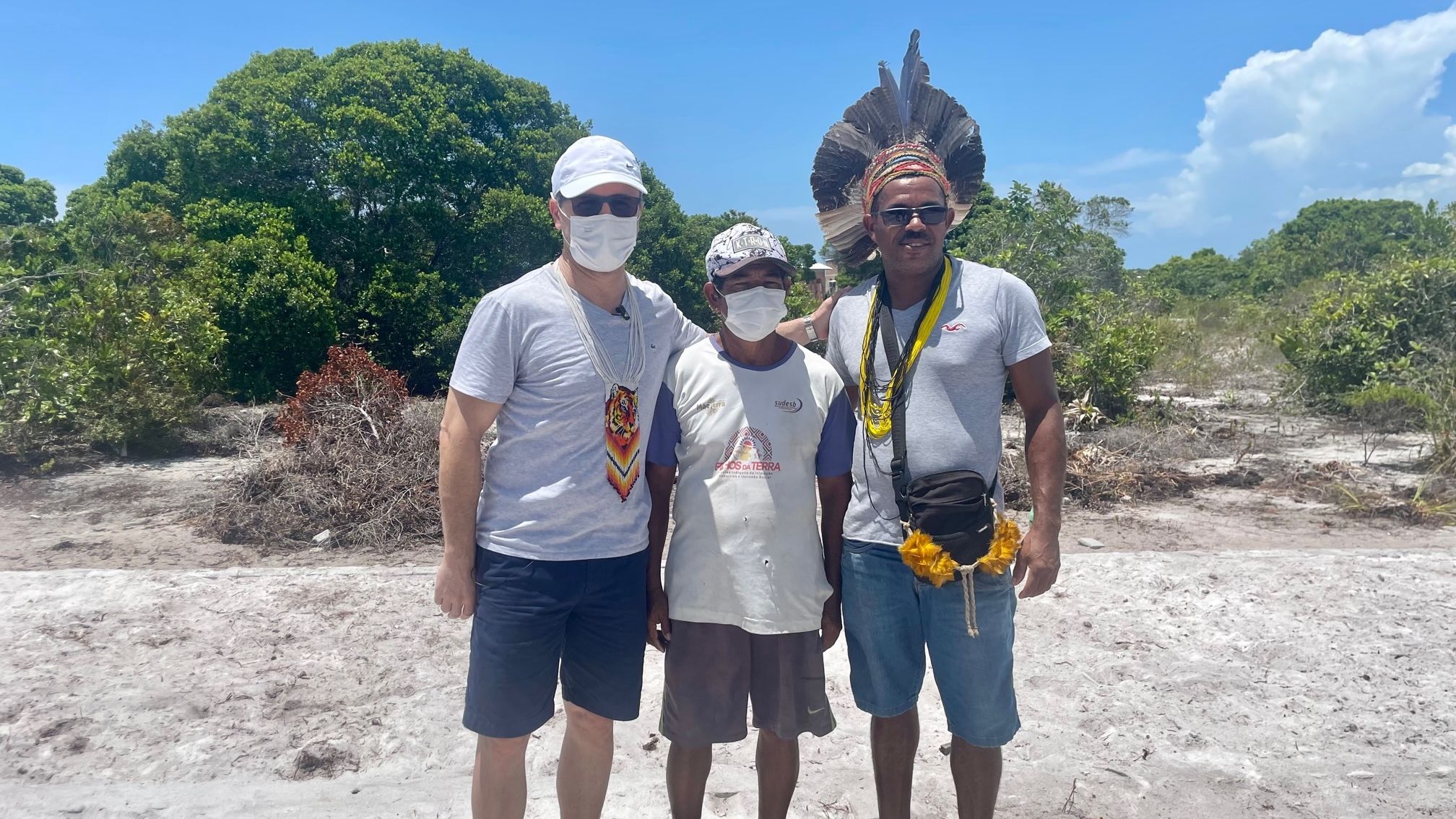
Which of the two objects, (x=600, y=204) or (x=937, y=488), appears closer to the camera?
(x=937, y=488)

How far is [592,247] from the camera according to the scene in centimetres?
268

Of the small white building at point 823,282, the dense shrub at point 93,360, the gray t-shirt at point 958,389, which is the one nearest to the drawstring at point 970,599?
the gray t-shirt at point 958,389

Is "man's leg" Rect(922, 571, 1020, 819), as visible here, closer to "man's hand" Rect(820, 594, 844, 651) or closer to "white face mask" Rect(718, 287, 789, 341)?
"man's hand" Rect(820, 594, 844, 651)

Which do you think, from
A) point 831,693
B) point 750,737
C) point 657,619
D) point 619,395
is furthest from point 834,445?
point 831,693

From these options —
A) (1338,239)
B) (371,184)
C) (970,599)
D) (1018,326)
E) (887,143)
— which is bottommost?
(970,599)

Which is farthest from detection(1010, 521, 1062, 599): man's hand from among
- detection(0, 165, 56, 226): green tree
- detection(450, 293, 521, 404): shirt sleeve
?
detection(0, 165, 56, 226): green tree

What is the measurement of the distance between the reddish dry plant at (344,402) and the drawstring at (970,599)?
6032 millimetres

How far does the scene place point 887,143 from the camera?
3191 mm

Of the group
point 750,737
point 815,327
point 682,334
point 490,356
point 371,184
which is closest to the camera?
point 490,356

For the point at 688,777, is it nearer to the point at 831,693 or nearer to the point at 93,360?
the point at 831,693

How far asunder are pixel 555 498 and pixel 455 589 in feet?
1.39

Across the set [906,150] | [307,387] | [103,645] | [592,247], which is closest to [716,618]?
[592,247]

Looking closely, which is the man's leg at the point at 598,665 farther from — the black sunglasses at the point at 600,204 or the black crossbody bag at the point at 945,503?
the black sunglasses at the point at 600,204

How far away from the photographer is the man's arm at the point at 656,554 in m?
2.73
